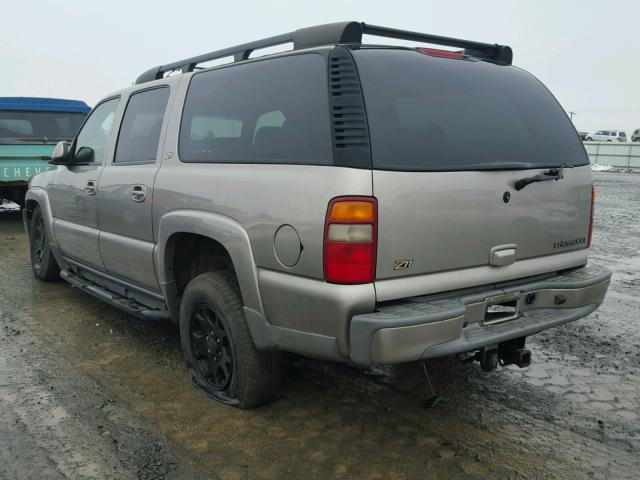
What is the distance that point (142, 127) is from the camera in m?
4.18

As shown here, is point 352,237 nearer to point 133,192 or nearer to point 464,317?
point 464,317

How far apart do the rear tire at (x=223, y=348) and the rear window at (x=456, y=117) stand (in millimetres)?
1173

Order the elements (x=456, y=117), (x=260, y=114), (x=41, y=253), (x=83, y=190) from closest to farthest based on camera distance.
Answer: (x=456, y=117) < (x=260, y=114) < (x=83, y=190) < (x=41, y=253)

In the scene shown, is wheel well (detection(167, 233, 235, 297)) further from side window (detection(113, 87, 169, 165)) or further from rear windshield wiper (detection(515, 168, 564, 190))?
rear windshield wiper (detection(515, 168, 564, 190))

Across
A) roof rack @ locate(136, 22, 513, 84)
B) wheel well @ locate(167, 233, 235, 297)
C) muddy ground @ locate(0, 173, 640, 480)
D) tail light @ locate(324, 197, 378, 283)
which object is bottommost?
muddy ground @ locate(0, 173, 640, 480)

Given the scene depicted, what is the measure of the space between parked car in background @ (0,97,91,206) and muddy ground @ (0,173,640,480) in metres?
5.48

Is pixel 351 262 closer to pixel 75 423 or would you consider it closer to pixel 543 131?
pixel 543 131

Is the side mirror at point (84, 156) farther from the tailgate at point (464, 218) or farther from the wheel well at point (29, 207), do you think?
the tailgate at point (464, 218)

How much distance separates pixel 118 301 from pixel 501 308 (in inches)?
108

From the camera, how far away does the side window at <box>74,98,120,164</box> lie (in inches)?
184

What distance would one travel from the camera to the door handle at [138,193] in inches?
150

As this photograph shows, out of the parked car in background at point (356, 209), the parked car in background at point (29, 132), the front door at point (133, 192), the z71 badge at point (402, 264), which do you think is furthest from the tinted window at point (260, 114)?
the parked car in background at point (29, 132)

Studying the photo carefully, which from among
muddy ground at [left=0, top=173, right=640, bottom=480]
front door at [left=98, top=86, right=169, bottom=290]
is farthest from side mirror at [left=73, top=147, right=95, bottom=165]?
muddy ground at [left=0, top=173, right=640, bottom=480]

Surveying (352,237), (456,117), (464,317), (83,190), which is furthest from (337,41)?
(83,190)
